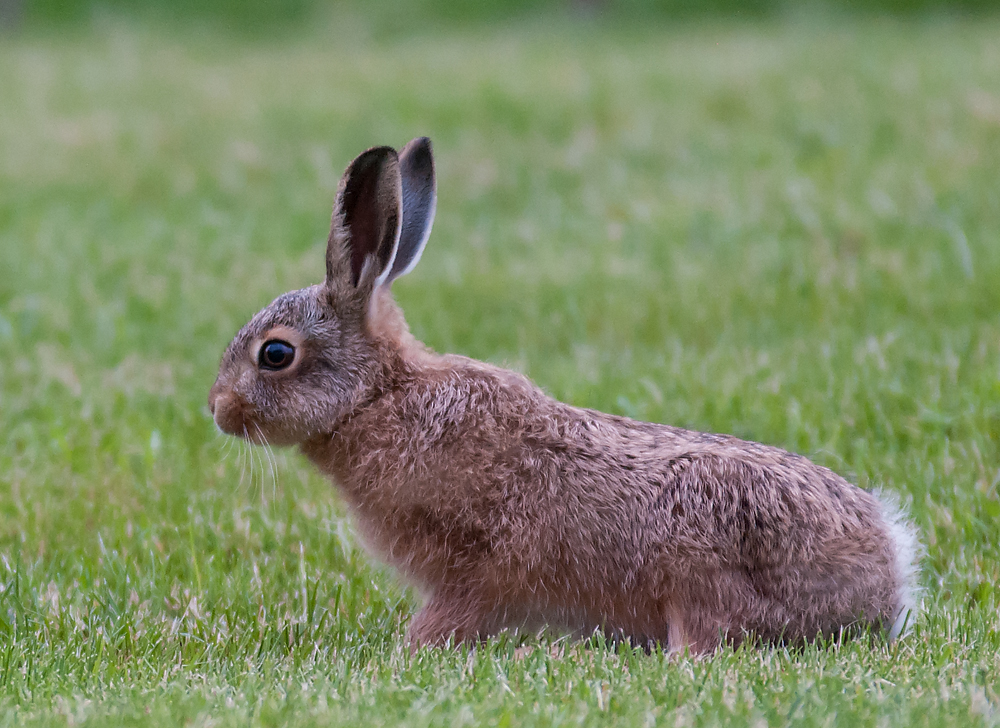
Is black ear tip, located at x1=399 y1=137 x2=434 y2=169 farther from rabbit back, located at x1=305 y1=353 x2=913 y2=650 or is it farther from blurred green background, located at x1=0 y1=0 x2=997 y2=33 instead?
blurred green background, located at x1=0 y1=0 x2=997 y2=33

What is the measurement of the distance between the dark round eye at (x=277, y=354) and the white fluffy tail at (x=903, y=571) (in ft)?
6.62

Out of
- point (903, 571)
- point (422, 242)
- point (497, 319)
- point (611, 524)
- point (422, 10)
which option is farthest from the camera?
point (422, 10)

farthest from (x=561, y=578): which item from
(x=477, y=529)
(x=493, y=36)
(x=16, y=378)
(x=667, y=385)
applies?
(x=493, y=36)

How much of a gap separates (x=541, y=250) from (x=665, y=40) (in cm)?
1126

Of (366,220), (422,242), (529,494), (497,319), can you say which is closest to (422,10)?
(497,319)

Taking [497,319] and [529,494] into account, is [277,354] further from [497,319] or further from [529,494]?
[497,319]

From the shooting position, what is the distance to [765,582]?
4016 millimetres

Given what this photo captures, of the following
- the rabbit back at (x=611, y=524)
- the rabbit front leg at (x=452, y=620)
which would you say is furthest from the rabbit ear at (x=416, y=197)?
the rabbit front leg at (x=452, y=620)

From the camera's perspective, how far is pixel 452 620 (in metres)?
4.17

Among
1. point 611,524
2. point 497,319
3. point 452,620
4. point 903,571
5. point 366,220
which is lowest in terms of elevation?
point 452,620

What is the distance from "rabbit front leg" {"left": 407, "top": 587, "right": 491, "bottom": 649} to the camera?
4.15m

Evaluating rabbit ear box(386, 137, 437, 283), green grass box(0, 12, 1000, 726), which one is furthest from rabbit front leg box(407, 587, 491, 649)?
rabbit ear box(386, 137, 437, 283)

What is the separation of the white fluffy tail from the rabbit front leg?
1.27 metres

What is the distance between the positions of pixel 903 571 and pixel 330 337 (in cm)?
201
